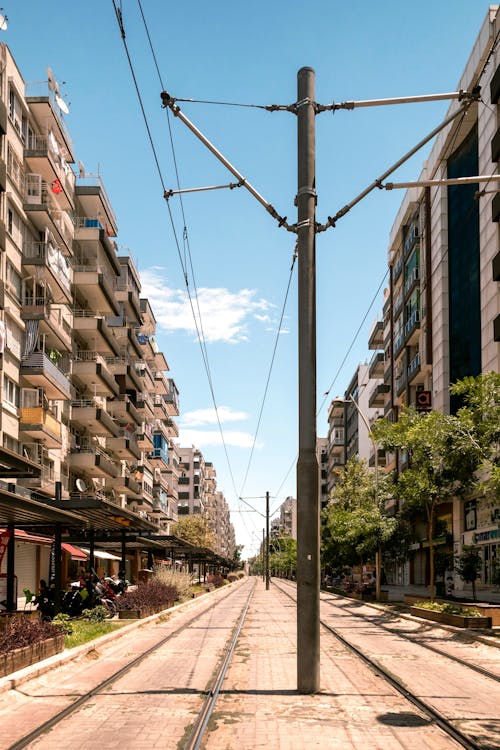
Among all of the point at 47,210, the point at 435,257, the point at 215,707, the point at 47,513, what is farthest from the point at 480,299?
the point at 215,707

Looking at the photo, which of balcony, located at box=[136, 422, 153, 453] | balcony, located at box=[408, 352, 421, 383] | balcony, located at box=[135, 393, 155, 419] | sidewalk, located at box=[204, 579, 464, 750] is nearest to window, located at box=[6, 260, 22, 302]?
sidewalk, located at box=[204, 579, 464, 750]

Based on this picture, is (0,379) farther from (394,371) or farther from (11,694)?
(394,371)

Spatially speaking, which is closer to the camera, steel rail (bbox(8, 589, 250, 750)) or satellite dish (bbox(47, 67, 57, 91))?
steel rail (bbox(8, 589, 250, 750))

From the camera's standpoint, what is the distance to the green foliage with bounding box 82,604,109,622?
23.3m

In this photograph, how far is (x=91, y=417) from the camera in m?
55.1

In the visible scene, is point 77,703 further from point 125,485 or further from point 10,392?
point 125,485

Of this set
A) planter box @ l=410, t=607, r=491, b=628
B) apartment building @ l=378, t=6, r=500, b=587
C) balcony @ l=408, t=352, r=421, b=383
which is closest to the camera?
planter box @ l=410, t=607, r=491, b=628

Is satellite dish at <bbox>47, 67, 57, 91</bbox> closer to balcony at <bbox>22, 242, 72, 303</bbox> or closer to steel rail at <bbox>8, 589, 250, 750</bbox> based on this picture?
balcony at <bbox>22, 242, 72, 303</bbox>

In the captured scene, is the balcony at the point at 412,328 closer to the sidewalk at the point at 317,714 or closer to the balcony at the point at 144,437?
the balcony at the point at 144,437

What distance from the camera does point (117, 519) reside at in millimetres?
25328

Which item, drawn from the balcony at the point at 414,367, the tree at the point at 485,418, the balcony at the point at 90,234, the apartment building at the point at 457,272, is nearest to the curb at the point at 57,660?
the tree at the point at 485,418

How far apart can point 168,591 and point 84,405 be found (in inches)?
926

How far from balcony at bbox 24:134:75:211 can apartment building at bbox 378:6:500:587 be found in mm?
20528

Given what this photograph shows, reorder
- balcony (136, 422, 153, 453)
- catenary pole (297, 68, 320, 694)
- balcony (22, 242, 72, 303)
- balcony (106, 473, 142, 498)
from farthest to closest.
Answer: balcony (136, 422, 153, 453) → balcony (106, 473, 142, 498) → balcony (22, 242, 72, 303) → catenary pole (297, 68, 320, 694)
